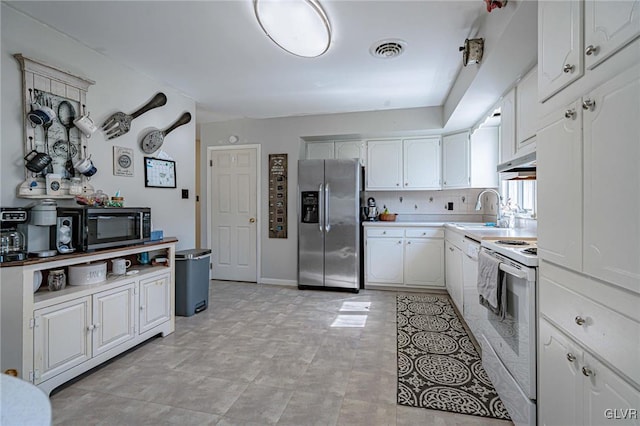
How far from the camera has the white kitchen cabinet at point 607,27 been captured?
86cm

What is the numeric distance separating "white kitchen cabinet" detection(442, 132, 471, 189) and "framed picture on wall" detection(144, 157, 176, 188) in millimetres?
3412

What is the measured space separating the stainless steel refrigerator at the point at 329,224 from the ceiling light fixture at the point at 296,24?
6.17ft

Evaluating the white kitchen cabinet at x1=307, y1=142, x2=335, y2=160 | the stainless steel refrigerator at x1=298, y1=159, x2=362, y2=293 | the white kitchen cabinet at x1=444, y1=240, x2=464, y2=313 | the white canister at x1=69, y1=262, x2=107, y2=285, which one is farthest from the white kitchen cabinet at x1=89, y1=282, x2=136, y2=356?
the white kitchen cabinet at x1=307, y1=142, x2=335, y2=160

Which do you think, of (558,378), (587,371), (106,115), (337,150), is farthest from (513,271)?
(337,150)

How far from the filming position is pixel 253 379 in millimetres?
2055

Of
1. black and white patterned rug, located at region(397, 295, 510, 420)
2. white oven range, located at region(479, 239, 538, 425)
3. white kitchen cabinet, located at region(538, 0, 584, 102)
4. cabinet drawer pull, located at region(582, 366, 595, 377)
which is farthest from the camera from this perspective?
black and white patterned rug, located at region(397, 295, 510, 420)

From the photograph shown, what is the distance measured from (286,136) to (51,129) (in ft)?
9.16

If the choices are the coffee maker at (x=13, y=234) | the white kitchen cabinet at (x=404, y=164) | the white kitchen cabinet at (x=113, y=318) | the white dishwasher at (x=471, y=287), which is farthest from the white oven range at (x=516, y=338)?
the coffee maker at (x=13, y=234)

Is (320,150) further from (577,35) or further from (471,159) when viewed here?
(577,35)

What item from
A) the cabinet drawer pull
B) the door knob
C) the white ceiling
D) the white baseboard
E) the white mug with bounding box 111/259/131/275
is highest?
the white ceiling

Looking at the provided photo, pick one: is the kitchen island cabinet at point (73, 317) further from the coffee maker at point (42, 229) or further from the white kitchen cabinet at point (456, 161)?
the white kitchen cabinet at point (456, 161)

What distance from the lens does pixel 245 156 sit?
4.70m

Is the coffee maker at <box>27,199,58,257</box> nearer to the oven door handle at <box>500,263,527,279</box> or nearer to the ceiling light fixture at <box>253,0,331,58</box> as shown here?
the ceiling light fixture at <box>253,0,331,58</box>

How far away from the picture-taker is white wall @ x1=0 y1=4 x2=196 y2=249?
1.98 meters
